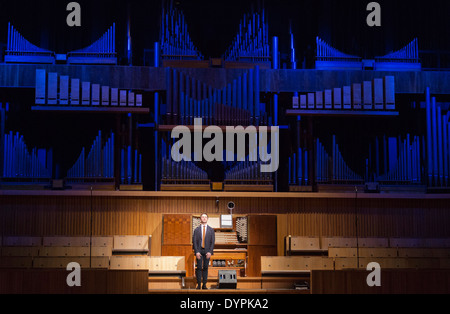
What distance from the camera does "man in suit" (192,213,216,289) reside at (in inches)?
411

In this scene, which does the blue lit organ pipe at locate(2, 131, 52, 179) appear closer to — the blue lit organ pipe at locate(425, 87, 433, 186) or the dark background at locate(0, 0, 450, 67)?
the dark background at locate(0, 0, 450, 67)

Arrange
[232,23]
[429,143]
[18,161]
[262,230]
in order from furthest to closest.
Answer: [232,23] < [429,143] < [18,161] < [262,230]

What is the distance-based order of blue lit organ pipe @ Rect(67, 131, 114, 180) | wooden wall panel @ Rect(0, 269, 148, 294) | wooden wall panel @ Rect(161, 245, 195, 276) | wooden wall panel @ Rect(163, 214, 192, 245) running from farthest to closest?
blue lit organ pipe @ Rect(67, 131, 114, 180), wooden wall panel @ Rect(163, 214, 192, 245), wooden wall panel @ Rect(161, 245, 195, 276), wooden wall panel @ Rect(0, 269, 148, 294)

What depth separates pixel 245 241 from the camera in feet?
38.7

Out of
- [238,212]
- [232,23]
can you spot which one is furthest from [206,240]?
[232,23]

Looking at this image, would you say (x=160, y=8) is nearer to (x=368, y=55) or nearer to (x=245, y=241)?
(x=368, y=55)

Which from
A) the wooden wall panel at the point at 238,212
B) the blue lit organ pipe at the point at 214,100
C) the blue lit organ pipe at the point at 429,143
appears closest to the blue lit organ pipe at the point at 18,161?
the wooden wall panel at the point at 238,212

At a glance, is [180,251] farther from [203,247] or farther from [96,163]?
[96,163]

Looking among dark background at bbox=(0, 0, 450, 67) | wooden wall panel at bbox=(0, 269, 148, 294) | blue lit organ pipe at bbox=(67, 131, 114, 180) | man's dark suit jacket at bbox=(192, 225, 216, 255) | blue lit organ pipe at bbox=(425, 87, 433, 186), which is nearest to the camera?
wooden wall panel at bbox=(0, 269, 148, 294)

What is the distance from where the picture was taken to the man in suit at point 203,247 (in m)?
10.4

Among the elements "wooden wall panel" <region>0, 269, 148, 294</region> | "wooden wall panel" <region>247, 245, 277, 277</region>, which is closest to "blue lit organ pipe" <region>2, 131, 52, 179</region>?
"wooden wall panel" <region>0, 269, 148, 294</region>

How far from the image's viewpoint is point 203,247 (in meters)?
10.6

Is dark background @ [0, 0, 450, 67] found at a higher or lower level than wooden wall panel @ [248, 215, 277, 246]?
higher

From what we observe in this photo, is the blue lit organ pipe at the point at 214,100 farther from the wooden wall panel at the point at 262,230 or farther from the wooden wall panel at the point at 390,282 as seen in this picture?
the wooden wall panel at the point at 390,282
